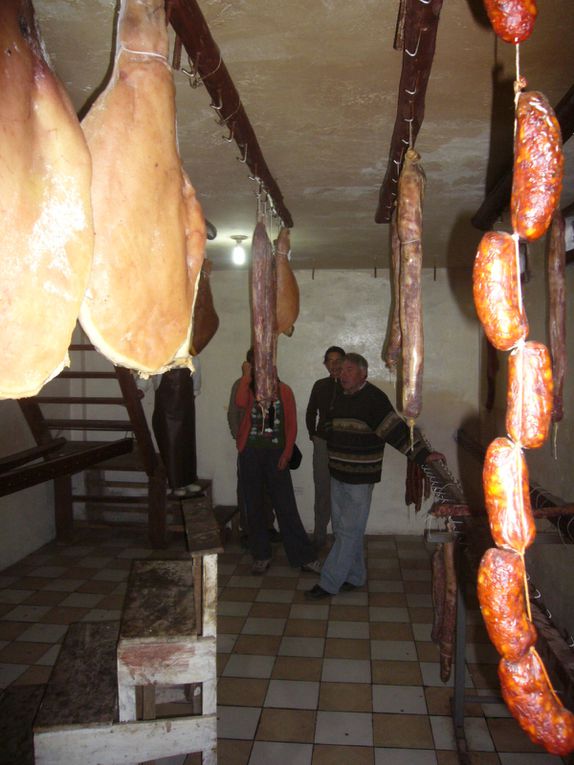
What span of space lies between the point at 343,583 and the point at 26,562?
3.48 metres

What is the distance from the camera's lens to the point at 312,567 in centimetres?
609

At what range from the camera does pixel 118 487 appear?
750 centimetres

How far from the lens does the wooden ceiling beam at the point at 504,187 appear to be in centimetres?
224

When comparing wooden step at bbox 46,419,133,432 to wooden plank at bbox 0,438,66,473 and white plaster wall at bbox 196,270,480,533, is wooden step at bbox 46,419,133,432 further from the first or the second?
white plaster wall at bbox 196,270,480,533

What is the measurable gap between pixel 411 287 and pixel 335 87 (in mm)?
999

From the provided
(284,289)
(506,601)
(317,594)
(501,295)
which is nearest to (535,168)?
(501,295)

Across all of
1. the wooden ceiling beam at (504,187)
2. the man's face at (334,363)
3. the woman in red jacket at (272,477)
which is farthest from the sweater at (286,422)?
the wooden ceiling beam at (504,187)

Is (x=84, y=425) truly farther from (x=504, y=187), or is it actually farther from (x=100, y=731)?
(x=504, y=187)

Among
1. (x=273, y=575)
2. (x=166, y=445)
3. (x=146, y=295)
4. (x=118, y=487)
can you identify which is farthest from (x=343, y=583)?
(x=146, y=295)

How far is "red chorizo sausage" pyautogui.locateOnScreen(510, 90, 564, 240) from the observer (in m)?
1.25

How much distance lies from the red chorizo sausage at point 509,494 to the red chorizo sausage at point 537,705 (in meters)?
0.32

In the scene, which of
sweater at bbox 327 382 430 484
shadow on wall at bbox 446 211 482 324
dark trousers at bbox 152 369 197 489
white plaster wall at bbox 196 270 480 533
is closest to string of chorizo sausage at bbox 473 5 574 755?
shadow on wall at bbox 446 211 482 324

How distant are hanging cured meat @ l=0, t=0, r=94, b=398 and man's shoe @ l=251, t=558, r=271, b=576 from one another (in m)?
5.36

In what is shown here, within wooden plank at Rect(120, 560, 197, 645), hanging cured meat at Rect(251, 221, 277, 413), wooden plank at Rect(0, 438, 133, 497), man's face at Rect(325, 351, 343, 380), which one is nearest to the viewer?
wooden plank at Rect(120, 560, 197, 645)
